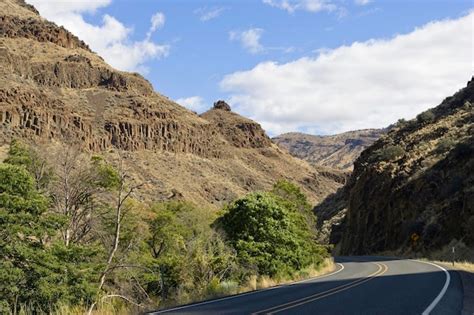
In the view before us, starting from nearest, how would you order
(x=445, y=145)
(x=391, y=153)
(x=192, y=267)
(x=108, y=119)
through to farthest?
(x=192, y=267)
(x=445, y=145)
(x=391, y=153)
(x=108, y=119)

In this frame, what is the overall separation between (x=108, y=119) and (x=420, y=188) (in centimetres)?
12837

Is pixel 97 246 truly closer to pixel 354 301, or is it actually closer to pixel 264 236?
pixel 264 236

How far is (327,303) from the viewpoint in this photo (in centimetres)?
1331

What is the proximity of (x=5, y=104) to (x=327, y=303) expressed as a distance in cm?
12836

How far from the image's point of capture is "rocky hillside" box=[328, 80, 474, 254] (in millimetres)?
42375

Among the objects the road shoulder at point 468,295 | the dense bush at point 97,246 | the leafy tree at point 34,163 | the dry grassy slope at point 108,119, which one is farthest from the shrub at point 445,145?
the dry grassy slope at point 108,119

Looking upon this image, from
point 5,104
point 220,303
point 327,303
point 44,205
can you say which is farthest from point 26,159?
point 5,104

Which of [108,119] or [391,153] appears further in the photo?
[108,119]

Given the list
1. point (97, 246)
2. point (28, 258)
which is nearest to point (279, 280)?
point (97, 246)

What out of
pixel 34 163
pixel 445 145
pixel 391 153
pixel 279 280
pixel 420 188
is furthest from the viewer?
pixel 391 153

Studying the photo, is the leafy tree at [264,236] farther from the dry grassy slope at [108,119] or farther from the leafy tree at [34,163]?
the dry grassy slope at [108,119]

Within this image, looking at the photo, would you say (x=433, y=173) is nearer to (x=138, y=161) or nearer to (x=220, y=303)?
(x=220, y=303)

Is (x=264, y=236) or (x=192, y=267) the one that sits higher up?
(x=264, y=236)

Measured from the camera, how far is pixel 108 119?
538ft
